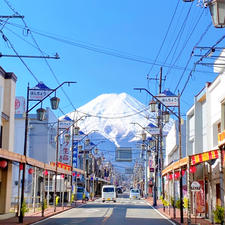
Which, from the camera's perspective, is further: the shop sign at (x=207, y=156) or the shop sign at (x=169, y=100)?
the shop sign at (x=169, y=100)

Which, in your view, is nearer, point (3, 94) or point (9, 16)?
point (9, 16)

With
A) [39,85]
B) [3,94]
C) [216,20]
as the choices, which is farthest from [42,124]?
[216,20]

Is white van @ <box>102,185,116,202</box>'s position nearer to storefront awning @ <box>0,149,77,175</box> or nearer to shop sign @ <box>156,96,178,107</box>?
storefront awning @ <box>0,149,77,175</box>

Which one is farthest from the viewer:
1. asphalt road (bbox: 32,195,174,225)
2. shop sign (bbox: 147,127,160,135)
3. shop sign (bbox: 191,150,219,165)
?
shop sign (bbox: 147,127,160,135)

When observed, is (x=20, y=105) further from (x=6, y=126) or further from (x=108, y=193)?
(x=6, y=126)

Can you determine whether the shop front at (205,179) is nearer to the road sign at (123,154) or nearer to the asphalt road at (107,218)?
the asphalt road at (107,218)

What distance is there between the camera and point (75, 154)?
247 ft

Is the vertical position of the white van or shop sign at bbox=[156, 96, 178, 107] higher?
shop sign at bbox=[156, 96, 178, 107]

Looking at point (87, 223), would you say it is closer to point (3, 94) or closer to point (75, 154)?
point (3, 94)

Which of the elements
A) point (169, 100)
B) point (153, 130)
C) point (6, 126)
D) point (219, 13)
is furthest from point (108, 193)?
point (219, 13)

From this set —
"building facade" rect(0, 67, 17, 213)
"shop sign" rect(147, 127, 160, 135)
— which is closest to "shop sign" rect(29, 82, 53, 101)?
"building facade" rect(0, 67, 17, 213)

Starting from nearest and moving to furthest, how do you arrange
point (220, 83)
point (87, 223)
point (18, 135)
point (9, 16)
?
point (9, 16), point (87, 223), point (220, 83), point (18, 135)

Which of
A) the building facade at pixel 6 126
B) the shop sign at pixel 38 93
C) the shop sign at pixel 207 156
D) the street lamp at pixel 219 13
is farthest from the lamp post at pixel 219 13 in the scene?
the building facade at pixel 6 126

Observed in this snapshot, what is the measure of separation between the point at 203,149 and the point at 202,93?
4943 millimetres
